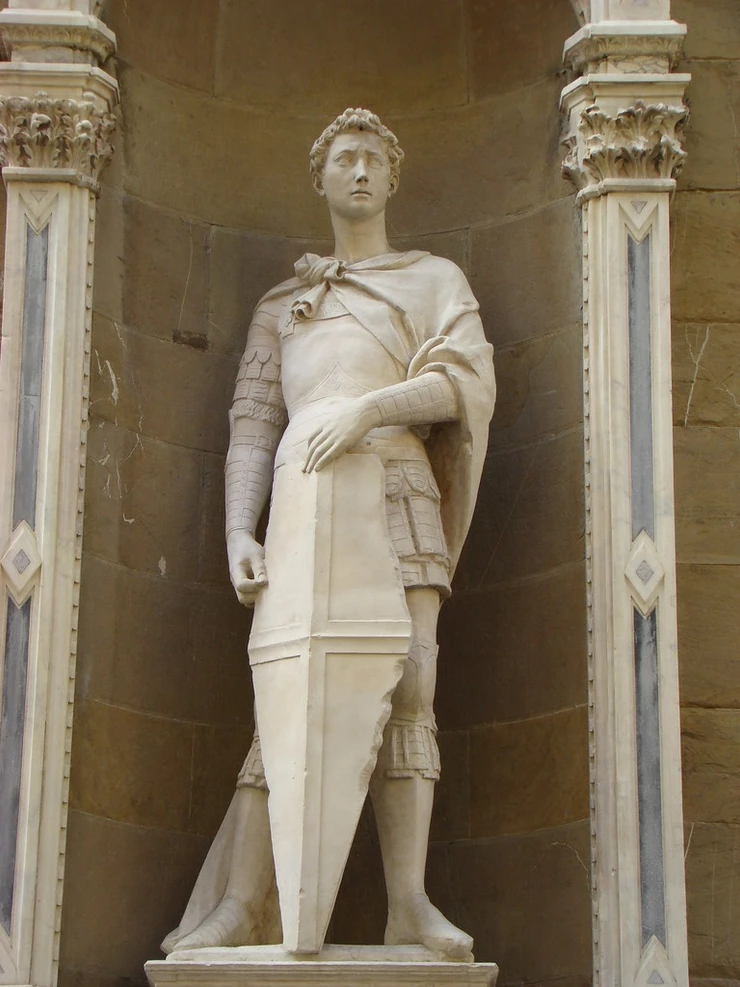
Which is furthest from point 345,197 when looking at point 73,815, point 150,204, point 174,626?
point 73,815

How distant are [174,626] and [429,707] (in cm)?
140

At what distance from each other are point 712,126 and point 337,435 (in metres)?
2.47

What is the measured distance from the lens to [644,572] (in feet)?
33.0

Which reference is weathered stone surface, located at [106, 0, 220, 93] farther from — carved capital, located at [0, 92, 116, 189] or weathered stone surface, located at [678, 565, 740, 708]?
weathered stone surface, located at [678, 565, 740, 708]

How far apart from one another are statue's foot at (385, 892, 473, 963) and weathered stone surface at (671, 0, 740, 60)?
397cm

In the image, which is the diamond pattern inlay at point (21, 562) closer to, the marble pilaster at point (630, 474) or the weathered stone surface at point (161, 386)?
the weathered stone surface at point (161, 386)

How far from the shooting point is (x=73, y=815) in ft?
33.1

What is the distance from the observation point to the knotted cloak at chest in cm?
1020

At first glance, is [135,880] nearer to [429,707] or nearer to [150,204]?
[429,707]

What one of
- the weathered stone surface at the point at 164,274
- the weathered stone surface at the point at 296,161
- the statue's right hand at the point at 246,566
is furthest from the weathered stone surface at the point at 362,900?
the weathered stone surface at the point at 296,161

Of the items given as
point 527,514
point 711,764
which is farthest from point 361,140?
point 711,764

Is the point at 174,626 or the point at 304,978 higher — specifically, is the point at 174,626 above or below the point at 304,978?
above

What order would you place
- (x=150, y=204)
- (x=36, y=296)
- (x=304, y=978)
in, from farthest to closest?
(x=150, y=204) < (x=36, y=296) < (x=304, y=978)

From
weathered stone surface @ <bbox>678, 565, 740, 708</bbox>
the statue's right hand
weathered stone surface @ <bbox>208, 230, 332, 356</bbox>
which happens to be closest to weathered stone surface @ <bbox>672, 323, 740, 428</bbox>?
weathered stone surface @ <bbox>678, 565, 740, 708</bbox>
